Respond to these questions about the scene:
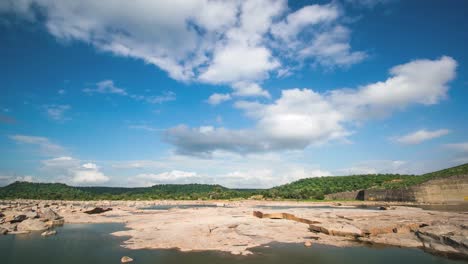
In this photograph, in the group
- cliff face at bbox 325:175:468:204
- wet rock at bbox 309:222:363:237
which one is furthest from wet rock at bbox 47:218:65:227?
cliff face at bbox 325:175:468:204

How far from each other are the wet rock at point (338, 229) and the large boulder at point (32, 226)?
3118 cm

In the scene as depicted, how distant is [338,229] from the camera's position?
25.2 meters

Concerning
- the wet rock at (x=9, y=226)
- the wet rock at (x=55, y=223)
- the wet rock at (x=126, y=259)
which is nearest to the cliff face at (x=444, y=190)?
the wet rock at (x=126, y=259)

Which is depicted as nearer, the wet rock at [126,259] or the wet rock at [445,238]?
the wet rock at [126,259]

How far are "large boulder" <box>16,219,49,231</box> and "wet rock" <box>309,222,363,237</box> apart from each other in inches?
1227

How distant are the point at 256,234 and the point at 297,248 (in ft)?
20.3

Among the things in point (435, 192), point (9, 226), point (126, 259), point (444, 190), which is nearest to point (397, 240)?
point (126, 259)

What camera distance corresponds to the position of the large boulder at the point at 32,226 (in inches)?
1202

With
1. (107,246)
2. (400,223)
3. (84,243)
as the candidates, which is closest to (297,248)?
(400,223)

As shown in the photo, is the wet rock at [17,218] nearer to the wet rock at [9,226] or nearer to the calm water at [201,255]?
the wet rock at [9,226]

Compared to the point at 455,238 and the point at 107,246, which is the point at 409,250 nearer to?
the point at 455,238

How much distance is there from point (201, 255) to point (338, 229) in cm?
1358

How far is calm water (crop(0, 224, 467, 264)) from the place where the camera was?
58.8 ft

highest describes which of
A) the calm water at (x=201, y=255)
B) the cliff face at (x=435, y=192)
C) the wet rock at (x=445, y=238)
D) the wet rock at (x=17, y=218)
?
the cliff face at (x=435, y=192)
